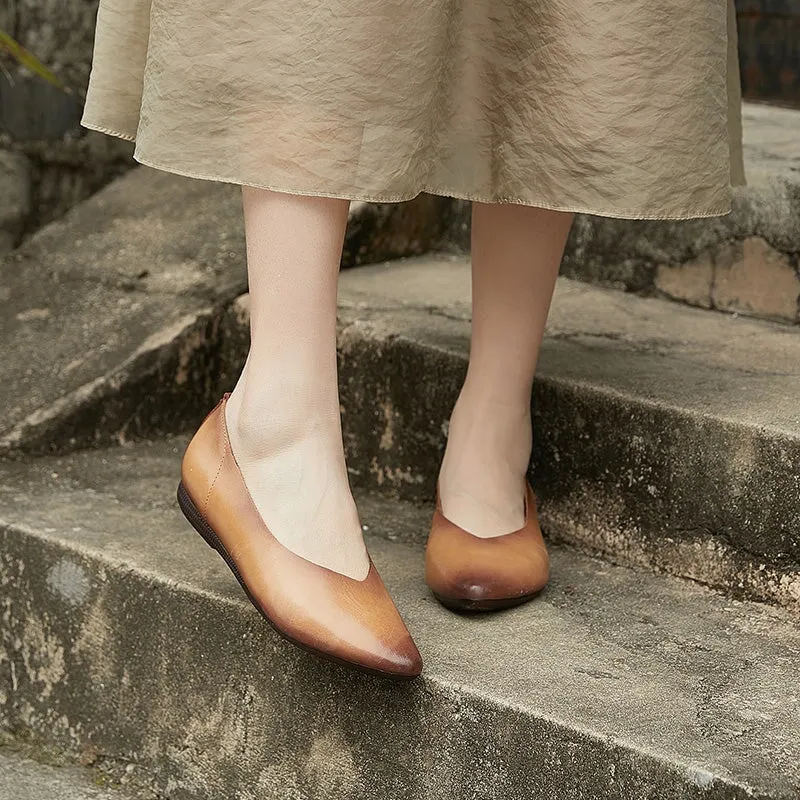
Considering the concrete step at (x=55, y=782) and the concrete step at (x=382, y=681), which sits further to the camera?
the concrete step at (x=55, y=782)

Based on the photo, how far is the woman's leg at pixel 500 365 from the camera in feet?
3.84

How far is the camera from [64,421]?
59.9 inches

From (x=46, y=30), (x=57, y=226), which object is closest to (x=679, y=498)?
(x=57, y=226)

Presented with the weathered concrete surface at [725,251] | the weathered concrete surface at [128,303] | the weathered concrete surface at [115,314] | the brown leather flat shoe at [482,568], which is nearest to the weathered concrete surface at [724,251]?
the weathered concrete surface at [725,251]

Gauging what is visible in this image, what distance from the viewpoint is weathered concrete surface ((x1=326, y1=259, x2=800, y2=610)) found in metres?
1.18

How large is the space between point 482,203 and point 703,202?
0.22 metres

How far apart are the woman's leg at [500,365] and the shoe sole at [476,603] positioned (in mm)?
65

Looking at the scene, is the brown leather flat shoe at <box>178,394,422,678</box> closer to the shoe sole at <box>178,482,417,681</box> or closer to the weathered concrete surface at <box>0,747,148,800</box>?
the shoe sole at <box>178,482,417,681</box>

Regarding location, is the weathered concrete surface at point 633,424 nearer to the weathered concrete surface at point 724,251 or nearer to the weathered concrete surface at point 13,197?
the weathered concrete surface at point 724,251

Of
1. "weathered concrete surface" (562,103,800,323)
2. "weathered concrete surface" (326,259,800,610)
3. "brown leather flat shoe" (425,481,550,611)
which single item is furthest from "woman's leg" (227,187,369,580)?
"weathered concrete surface" (562,103,800,323)

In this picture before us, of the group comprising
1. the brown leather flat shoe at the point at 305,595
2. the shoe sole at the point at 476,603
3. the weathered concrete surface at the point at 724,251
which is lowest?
the shoe sole at the point at 476,603

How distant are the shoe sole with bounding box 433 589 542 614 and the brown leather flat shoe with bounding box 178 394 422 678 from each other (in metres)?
0.13

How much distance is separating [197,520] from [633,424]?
0.46 m

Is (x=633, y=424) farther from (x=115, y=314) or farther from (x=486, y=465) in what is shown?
(x=115, y=314)
